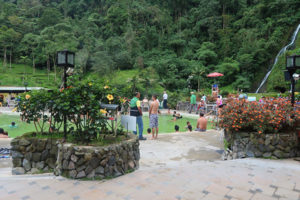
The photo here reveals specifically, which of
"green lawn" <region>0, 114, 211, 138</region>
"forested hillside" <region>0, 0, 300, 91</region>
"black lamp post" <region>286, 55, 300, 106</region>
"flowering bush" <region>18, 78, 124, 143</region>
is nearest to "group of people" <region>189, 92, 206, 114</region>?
"green lawn" <region>0, 114, 211, 138</region>

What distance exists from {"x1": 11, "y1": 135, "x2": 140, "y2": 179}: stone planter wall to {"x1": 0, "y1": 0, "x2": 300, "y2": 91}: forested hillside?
2361 centimetres

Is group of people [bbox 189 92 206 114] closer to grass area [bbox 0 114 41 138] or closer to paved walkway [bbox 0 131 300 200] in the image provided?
paved walkway [bbox 0 131 300 200]

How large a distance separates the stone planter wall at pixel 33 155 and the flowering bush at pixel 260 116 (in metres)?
3.77

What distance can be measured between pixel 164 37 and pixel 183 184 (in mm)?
37803

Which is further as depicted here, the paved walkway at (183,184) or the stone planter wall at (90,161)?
the stone planter wall at (90,161)

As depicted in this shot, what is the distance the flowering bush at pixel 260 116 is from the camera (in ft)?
14.6

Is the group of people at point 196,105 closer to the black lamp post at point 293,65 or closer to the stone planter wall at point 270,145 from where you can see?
the black lamp post at point 293,65

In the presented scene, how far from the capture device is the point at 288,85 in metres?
18.6

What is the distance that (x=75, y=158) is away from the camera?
10.3 feet

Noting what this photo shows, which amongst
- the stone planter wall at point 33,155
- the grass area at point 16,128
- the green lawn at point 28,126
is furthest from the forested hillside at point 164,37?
the stone planter wall at point 33,155

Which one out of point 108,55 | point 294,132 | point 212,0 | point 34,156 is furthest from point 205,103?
point 212,0

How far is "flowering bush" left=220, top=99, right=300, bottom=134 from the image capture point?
4.44m

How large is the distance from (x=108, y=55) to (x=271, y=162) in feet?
111

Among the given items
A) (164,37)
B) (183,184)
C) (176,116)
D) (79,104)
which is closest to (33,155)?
(79,104)
